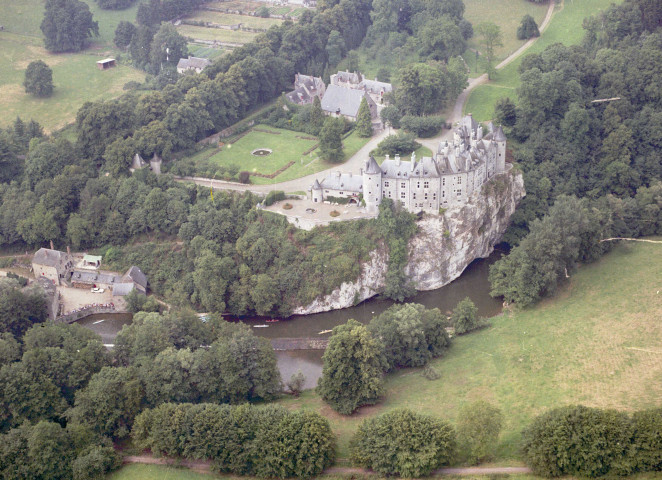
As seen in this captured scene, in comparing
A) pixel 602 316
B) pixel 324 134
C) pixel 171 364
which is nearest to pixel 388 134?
pixel 324 134

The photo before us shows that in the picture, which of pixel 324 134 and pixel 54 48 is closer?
pixel 324 134

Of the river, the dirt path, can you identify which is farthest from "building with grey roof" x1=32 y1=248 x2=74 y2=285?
the dirt path

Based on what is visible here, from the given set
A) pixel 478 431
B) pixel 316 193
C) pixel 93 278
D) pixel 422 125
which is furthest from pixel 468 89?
pixel 478 431

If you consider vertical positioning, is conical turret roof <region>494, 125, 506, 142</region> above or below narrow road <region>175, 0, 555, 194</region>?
above

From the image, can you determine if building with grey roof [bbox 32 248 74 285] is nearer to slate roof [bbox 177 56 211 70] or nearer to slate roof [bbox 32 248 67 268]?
slate roof [bbox 32 248 67 268]

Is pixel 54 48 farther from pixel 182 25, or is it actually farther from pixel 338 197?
pixel 338 197

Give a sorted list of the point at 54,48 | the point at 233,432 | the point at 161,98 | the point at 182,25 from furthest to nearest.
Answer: the point at 182,25 < the point at 54,48 < the point at 161,98 < the point at 233,432
